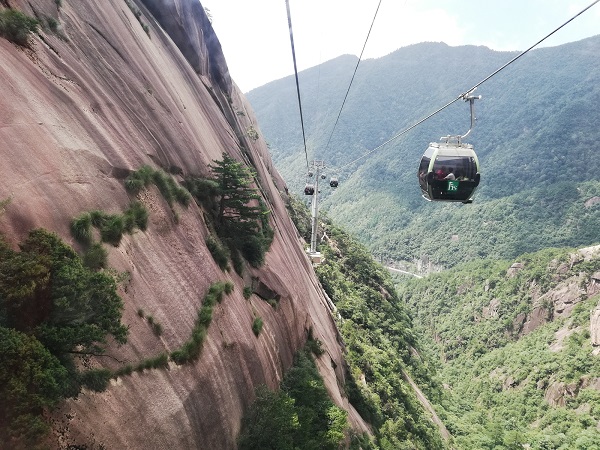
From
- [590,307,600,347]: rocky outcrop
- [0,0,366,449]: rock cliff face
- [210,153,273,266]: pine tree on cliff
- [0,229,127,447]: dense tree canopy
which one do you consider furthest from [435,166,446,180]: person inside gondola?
[590,307,600,347]: rocky outcrop

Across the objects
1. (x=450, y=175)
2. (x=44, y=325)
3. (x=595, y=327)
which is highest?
(x=44, y=325)

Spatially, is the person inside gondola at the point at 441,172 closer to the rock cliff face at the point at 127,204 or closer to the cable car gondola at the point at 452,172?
the cable car gondola at the point at 452,172

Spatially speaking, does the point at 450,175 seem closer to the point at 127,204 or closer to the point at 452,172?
the point at 452,172

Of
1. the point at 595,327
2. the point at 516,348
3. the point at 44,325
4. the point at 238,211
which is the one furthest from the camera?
the point at 516,348

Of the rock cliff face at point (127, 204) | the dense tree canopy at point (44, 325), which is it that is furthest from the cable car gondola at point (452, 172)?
the dense tree canopy at point (44, 325)

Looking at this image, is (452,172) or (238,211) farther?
(238,211)

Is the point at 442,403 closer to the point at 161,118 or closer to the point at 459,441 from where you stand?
the point at 459,441

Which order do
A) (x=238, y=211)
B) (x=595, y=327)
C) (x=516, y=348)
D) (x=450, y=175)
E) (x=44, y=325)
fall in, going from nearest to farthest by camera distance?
(x=44, y=325)
(x=450, y=175)
(x=238, y=211)
(x=595, y=327)
(x=516, y=348)

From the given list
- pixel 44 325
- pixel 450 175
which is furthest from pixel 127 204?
pixel 450 175
